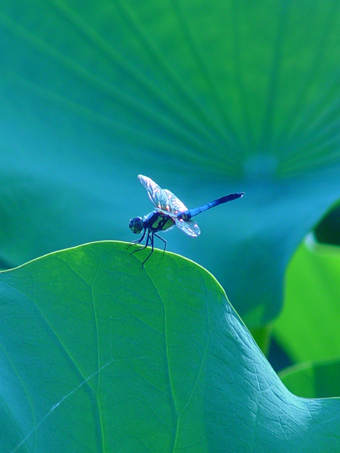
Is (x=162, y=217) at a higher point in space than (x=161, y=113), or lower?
lower

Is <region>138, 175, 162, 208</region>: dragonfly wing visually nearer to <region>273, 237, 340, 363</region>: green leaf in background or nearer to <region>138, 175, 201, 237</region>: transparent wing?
<region>138, 175, 201, 237</region>: transparent wing

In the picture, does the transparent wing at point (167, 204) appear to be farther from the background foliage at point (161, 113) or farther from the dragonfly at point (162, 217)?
the background foliage at point (161, 113)

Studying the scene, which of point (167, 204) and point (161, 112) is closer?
point (167, 204)

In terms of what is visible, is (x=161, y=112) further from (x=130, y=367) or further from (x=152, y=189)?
(x=130, y=367)

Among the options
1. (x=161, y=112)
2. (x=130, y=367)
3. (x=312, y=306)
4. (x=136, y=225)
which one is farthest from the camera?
(x=312, y=306)

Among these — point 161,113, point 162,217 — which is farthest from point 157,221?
point 161,113

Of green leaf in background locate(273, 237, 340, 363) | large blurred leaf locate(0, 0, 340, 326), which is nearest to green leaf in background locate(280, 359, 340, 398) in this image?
large blurred leaf locate(0, 0, 340, 326)

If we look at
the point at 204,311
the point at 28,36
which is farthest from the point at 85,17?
the point at 204,311

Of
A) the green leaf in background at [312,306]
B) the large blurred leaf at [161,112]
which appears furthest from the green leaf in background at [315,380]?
the green leaf in background at [312,306]

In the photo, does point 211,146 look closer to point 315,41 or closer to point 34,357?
point 315,41
